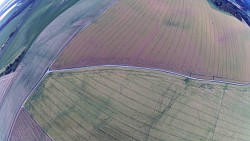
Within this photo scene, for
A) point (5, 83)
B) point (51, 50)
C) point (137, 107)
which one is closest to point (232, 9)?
point (137, 107)

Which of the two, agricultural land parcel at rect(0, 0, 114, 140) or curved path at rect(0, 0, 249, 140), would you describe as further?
agricultural land parcel at rect(0, 0, 114, 140)

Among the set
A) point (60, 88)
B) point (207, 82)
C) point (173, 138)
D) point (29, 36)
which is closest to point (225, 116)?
point (207, 82)

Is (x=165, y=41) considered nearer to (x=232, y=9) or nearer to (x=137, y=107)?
(x=137, y=107)

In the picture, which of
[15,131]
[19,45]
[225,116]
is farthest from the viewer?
[19,45]

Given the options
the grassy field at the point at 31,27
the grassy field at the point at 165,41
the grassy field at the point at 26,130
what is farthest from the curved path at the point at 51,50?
the grassy field at the point at 31,27

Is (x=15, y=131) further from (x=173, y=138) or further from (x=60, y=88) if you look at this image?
(x=173, y=138)

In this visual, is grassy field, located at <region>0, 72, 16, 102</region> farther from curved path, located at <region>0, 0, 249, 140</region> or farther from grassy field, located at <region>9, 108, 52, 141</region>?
grassy field, located at <region>9, 108, 52, 141</region>

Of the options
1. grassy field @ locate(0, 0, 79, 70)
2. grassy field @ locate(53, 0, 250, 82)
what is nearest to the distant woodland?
grassy field @ locate(53, 0, 250, 82)
